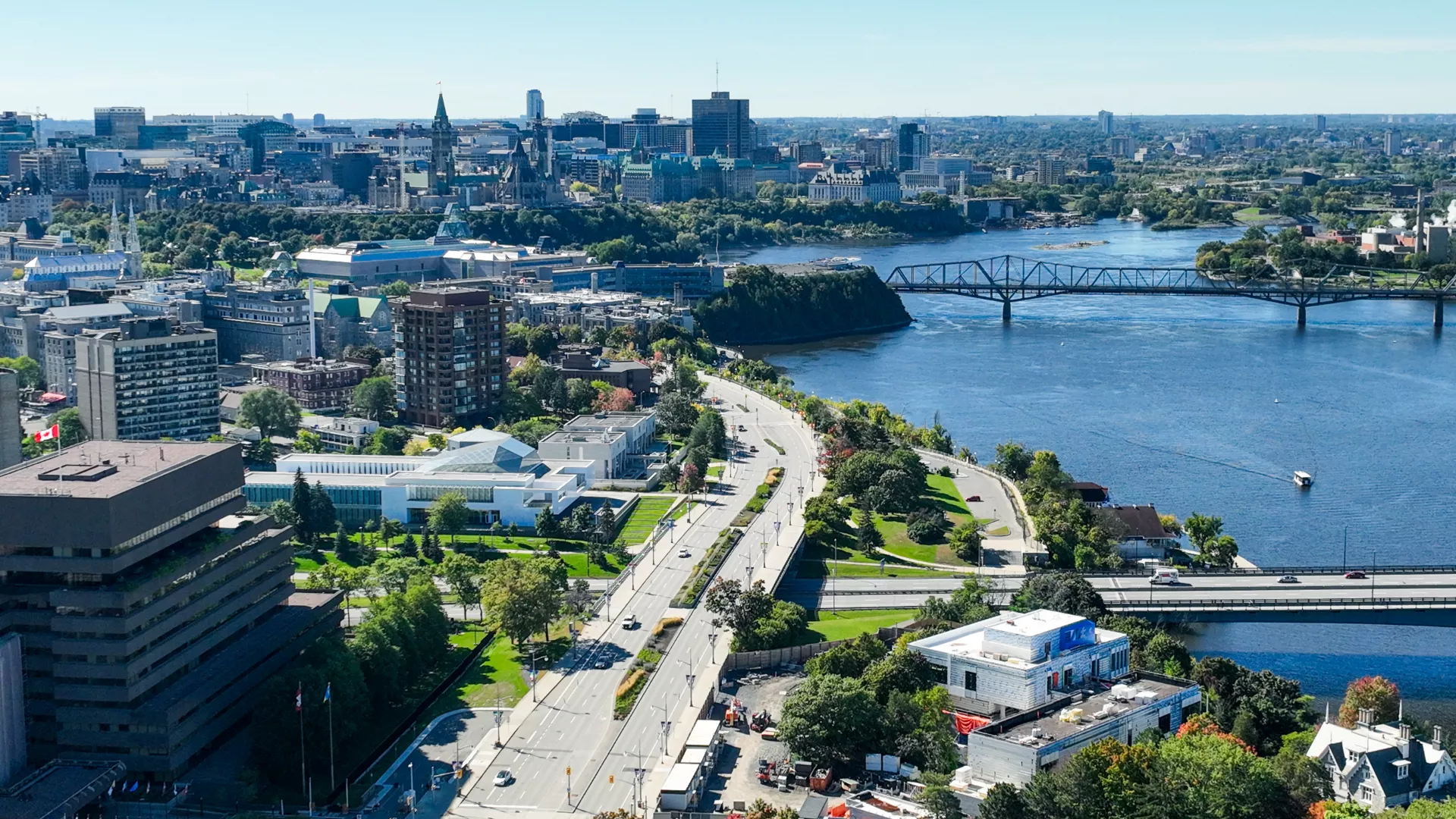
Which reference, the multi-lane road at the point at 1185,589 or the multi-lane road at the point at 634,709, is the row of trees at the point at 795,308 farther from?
the multi-lane road at the point at 1185,589

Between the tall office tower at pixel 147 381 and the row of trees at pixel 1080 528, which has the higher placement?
the tall office tower at pixel 147 381

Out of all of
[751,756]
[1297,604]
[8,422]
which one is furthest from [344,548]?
Result: [1297,604]

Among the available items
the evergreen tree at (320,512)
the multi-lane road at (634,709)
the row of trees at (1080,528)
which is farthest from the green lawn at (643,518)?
the row of trees at (1080,528)

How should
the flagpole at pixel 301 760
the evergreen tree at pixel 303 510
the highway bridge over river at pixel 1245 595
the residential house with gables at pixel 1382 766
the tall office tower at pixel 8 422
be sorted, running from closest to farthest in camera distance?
the residential house with gables at pixel 1382 766, the flagpole at pixel 301 760, the highway bridge over river at pixel 1245 595, the tall office tower at pixel 8 422, the evergreen tree at pixel 303 510

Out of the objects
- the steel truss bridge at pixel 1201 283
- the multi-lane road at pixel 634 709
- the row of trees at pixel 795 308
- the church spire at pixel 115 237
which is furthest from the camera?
the steel truss bridge at pixel 1201 283

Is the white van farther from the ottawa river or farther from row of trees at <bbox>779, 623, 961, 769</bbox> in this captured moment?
row of trees at <bbox>779, 623, 961, 769</bbox>

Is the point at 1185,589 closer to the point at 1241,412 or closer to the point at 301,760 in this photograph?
the point at 301,760

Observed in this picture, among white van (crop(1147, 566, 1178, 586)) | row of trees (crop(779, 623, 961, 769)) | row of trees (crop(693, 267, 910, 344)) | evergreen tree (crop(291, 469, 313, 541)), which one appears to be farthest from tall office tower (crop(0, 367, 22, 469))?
row of trees (crop(693, 267, 910, 344))
